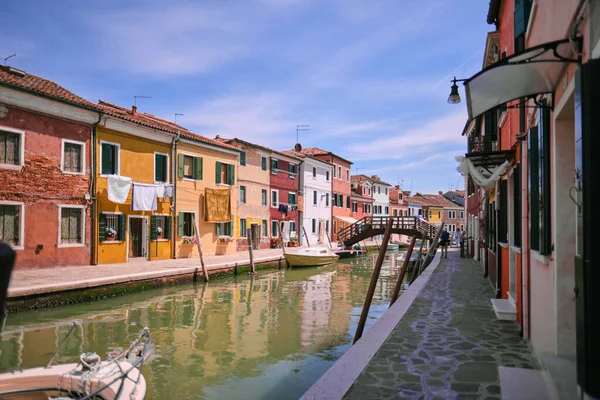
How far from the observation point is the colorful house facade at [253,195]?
27081 mm

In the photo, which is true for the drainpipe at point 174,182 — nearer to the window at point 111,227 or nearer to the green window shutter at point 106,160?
the window at point 111,227

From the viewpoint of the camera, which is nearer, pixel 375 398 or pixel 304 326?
pixel 375 398

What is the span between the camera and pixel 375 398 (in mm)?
3934

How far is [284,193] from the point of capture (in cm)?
3234

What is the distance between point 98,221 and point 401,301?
1267 centimetres

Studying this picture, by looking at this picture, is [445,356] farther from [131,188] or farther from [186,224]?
[186,224]

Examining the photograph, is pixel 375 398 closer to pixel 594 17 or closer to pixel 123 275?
pixel 594 17

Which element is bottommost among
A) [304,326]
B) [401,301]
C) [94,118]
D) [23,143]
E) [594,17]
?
[304,326]

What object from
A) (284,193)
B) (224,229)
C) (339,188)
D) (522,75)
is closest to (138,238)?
(224,229)

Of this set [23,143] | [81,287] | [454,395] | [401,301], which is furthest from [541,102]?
[23,143]

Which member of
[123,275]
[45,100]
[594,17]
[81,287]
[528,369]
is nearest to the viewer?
[594,17]

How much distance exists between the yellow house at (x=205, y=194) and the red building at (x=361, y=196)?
21.9 meters

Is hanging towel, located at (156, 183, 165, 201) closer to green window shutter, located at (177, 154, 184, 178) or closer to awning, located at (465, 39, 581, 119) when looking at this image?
green window shutter, located at (177, 154, 184, 178)

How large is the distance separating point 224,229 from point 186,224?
3080 millimetres
